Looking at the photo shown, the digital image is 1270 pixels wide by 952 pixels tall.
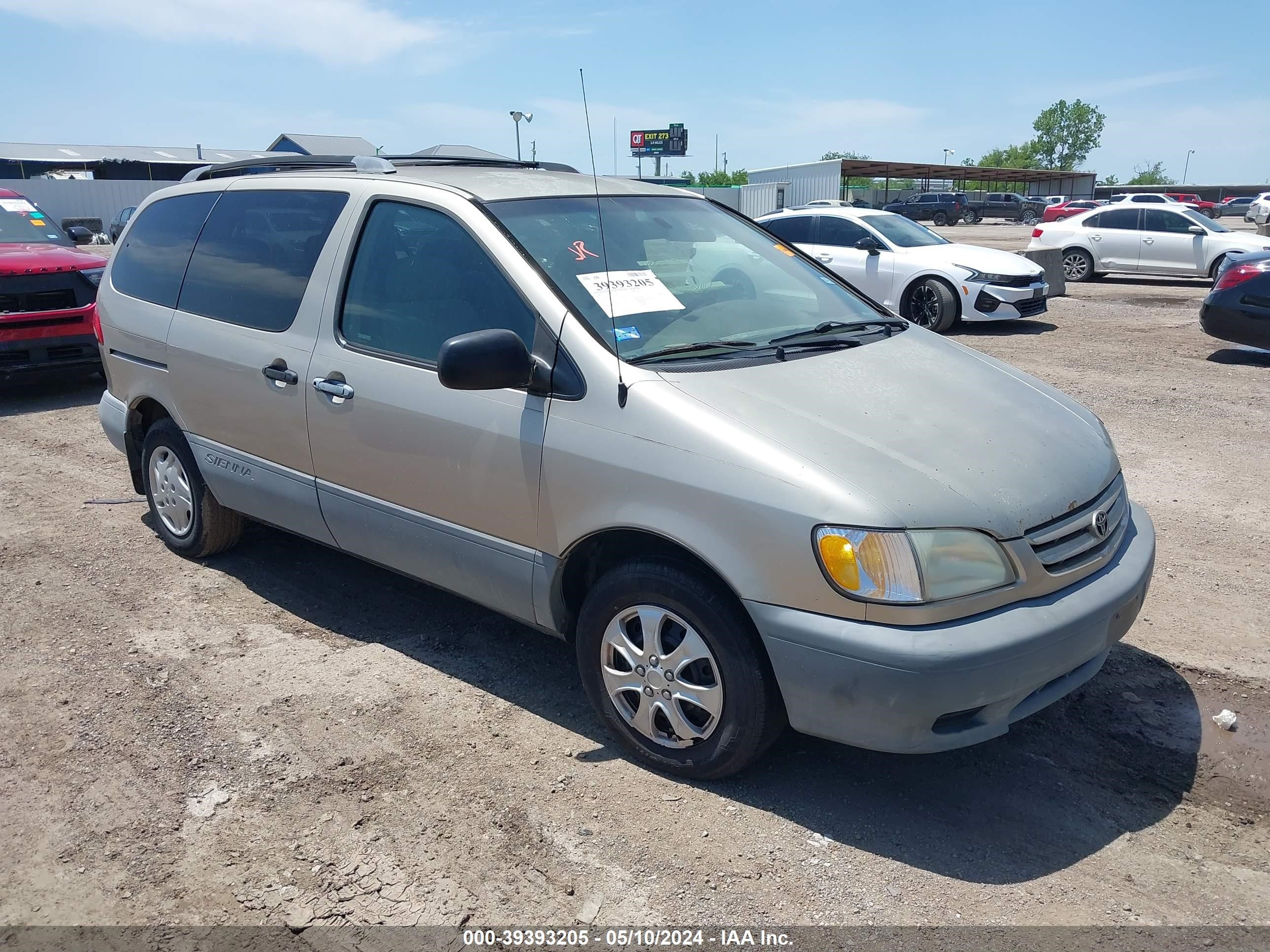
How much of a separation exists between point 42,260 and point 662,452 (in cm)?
821

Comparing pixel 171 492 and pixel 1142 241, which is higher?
pixel 1142 241

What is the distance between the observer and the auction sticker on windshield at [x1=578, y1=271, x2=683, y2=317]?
3373mm

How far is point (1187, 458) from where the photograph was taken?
6.77 m

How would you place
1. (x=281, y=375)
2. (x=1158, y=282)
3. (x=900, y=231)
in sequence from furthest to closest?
(x=1158, y=282) < (x=900, y=231) < (x=281, y=375)

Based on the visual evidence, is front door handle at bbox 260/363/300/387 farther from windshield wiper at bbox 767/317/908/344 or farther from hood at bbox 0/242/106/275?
hood at bbox 0/242/106/275

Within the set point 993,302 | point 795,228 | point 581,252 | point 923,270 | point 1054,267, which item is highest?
point 581,252

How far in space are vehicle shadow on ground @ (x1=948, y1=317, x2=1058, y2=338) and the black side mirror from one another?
412 inches

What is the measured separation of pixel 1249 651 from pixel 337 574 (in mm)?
4146

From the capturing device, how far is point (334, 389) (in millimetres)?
3812

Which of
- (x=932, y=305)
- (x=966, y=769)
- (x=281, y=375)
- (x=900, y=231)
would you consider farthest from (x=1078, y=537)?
(x=900, y=231)

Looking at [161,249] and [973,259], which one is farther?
[973,259]

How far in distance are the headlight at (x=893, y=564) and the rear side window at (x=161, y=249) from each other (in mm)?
3579

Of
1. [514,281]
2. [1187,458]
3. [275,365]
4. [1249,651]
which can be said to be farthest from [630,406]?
[1187,458]

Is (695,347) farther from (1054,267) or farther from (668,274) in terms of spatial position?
(1054,267)
